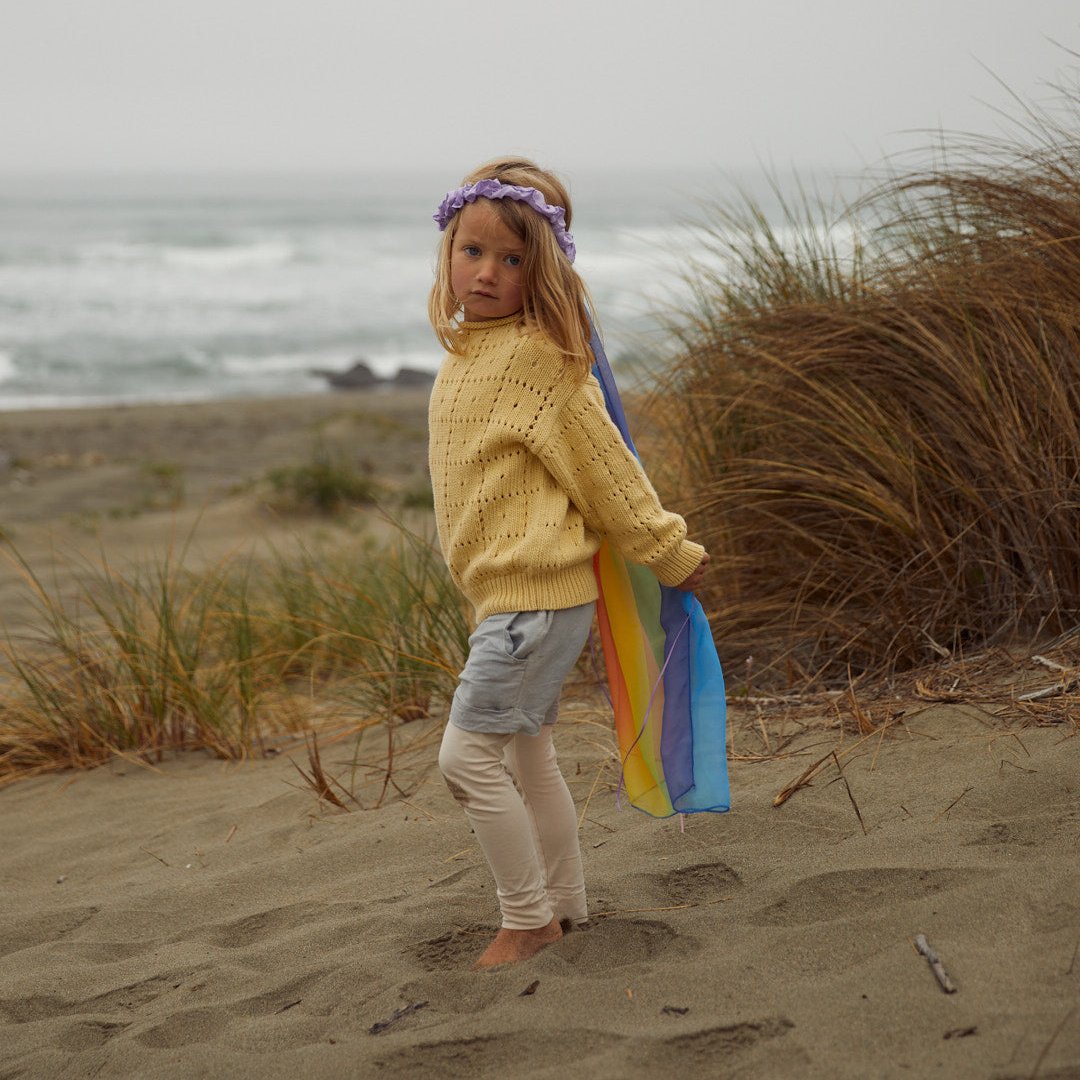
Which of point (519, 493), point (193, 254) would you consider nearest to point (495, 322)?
point (519, 493)

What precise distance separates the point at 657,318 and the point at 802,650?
1.51 meters

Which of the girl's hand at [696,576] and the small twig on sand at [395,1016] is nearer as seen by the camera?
the small twig on sand at [395,1016]

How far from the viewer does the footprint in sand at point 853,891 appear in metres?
2.42

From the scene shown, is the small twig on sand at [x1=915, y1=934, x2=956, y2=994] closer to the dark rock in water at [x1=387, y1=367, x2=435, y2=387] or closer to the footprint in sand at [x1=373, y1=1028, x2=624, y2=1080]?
the footprint in sand at [x1=373, y1=1028, x2=624, y2=1080]

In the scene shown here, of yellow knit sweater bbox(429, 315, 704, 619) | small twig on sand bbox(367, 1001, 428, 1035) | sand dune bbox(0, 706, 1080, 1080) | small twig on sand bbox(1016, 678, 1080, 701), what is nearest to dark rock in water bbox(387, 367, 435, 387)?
sand dune bbox(0, 706, 1080, 1080)

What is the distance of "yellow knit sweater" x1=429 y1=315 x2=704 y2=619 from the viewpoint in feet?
7.85

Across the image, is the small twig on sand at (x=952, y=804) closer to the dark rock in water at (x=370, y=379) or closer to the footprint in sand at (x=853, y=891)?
the footprint in sand at (x=853, y=891)

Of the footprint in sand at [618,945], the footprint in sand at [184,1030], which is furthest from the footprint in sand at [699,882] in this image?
the footprint in sand at [184,1030]

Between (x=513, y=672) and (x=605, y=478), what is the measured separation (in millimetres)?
428

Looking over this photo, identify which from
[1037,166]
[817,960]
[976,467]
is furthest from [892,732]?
[1037,166]

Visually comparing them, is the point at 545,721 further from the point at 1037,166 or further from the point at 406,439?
the point at 406,439

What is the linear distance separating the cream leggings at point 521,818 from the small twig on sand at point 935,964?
0.72 metres

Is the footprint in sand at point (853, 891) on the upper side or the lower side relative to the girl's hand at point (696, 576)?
lower

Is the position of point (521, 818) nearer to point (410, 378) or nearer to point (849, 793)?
point (849, 793)
